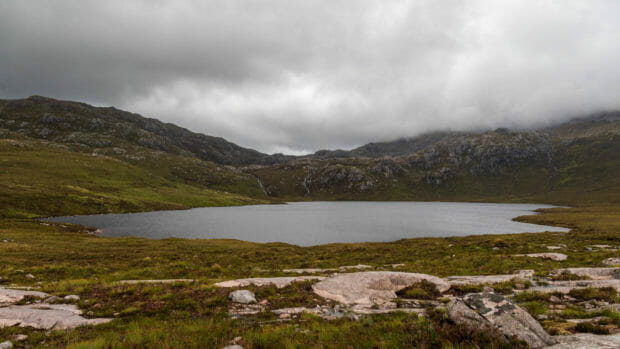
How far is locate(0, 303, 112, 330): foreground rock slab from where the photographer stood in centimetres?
1049

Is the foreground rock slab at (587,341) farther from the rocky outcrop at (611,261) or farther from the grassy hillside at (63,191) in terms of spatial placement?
the grassy hillside at (63,191)

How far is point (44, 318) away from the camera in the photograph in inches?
434

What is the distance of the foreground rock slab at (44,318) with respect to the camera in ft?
34.4

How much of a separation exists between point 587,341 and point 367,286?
10.2 metres

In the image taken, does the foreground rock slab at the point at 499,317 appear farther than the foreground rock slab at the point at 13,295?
No

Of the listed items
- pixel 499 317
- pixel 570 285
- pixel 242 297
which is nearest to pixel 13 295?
pixel 242 297

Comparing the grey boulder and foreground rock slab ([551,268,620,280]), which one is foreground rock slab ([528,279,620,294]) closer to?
foreground rock slab ([551,268,620,280])

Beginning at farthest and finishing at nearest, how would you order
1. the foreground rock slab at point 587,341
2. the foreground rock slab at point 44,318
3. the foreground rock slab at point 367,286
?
the foreground rock slab at point 367,286, the foreground rock slab at point 44,318, the foreground rock slab at point 587,341

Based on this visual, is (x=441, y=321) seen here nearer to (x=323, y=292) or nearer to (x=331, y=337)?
(x=331, y=337)

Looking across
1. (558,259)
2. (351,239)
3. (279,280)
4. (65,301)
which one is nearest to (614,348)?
(279,280)

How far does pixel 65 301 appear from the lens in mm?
14078

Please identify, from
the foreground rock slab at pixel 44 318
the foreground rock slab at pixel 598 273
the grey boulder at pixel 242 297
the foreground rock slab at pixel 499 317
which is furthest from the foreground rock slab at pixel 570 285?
the foreground rock slab at pixel 44 318

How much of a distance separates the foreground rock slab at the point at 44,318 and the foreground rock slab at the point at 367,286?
35.8 feet

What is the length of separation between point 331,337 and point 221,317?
5850 millimetres
